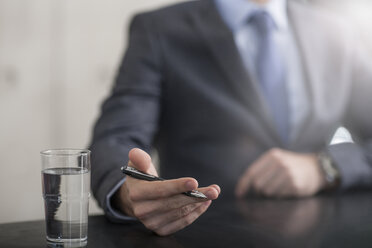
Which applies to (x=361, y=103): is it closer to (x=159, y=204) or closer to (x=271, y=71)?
(x=271, y=71)

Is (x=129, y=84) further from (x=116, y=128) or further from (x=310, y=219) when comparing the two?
(x=310, y=219)

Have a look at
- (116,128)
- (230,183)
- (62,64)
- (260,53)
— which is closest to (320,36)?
(260,53)

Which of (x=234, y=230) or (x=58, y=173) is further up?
(x=58, y=173)

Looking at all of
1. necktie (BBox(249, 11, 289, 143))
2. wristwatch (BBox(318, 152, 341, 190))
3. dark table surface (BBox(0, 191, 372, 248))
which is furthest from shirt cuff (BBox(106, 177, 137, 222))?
necktie (BBox(249, 11, 289, 143))

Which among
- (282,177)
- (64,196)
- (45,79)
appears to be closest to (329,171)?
(282,177)

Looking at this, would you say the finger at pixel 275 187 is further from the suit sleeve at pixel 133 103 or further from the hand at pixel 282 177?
the suit sleeve at pixel 133 103

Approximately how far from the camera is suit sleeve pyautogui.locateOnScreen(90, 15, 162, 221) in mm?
895

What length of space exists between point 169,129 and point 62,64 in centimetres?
95

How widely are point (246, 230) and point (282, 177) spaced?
35 cm

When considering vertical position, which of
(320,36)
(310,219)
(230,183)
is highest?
(320,36)

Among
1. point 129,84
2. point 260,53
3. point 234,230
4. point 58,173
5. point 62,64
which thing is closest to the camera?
point 58,173

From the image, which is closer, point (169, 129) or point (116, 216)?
point (116, 216)

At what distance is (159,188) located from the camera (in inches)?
22.8

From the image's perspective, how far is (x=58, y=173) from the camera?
1.73 ft
